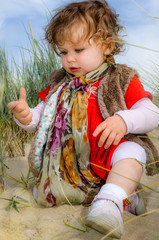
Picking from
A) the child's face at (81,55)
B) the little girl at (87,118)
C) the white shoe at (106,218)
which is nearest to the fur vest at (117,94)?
the little girl at (87,118)

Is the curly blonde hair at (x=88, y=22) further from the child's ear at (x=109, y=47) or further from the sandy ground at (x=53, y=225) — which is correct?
the sandy ground at (x=53, y=225)

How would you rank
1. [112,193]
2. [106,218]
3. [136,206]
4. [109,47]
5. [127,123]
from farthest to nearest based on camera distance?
1. [109,47]
2. [136,206]
3. [127,123]
4. [112,193]
5. [106,218]

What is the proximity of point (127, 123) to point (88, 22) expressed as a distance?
609 millimetres

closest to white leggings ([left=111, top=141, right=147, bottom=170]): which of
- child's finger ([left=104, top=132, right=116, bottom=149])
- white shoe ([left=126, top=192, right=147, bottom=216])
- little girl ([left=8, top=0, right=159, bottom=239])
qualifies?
little girl ([left=8, top=0, right=159, bottom=239])

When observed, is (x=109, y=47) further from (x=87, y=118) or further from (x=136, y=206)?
(x=136, y=206)

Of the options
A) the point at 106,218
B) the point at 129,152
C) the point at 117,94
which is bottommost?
the point at 106,218

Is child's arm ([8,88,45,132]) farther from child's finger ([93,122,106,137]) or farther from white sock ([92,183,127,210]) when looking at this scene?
white sock ([92,183,127,210])

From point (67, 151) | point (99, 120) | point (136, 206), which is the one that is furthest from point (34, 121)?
point (136, 206)

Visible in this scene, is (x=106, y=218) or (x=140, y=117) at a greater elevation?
(x=140, y=117)

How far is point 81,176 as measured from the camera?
1521mm

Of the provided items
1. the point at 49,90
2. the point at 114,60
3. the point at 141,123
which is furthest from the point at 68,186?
the point at 114,60

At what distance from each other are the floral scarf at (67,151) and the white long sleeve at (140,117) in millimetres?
235

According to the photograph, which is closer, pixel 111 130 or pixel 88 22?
pixel 111 130

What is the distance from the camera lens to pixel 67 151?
151cm
